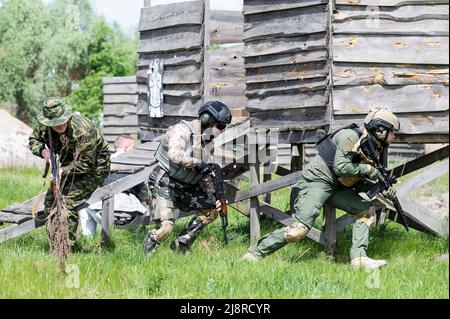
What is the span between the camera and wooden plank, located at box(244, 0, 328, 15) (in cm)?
936

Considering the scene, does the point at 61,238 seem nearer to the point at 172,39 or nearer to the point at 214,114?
the point at 214,114

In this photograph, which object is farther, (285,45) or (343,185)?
(285,45)

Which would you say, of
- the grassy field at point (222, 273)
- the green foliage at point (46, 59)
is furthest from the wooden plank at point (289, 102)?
the green foliage at point (46, 59)

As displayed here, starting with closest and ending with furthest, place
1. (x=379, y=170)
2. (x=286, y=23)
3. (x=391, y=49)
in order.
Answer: (x=379, y=170) < (x=391, y=49) < (x=286, y=23)

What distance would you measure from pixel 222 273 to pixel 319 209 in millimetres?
1639

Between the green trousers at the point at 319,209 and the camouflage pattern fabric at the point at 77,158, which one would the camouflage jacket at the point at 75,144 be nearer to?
the camouflage pattern fabric at the point at 77,158

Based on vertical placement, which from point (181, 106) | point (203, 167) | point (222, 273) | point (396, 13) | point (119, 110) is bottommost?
point (222, 273)

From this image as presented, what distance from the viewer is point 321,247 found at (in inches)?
382

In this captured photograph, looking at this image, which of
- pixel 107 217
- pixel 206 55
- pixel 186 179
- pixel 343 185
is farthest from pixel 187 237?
pixel 206 55

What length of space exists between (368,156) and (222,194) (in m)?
1.81

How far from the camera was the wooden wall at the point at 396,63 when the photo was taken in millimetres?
8766

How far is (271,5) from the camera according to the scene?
9.73m

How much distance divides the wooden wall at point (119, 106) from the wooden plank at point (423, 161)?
38.5ft

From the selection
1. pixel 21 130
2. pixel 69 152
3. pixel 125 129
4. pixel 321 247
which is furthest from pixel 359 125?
pixel 21 130
